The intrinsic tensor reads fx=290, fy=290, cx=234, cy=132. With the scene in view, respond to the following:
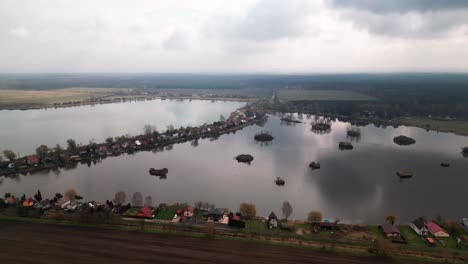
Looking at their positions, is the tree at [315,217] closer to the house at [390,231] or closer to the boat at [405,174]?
the house at [390,231]

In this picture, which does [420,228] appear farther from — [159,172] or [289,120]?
[289,120]

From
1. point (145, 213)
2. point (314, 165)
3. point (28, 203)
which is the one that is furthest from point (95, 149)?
point (314, 165)

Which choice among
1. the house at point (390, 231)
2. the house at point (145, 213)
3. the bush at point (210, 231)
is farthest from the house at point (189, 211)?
the house at point (390, 231)

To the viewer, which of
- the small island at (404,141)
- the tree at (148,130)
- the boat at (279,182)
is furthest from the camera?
the tree at (148,130)

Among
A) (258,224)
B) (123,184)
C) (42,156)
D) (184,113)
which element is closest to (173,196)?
(123,184)

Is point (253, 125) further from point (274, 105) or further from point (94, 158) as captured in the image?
point (94, 158)

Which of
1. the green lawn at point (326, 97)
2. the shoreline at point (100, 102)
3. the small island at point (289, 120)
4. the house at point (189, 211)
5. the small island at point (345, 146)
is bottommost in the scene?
the house at point (189, 211)
